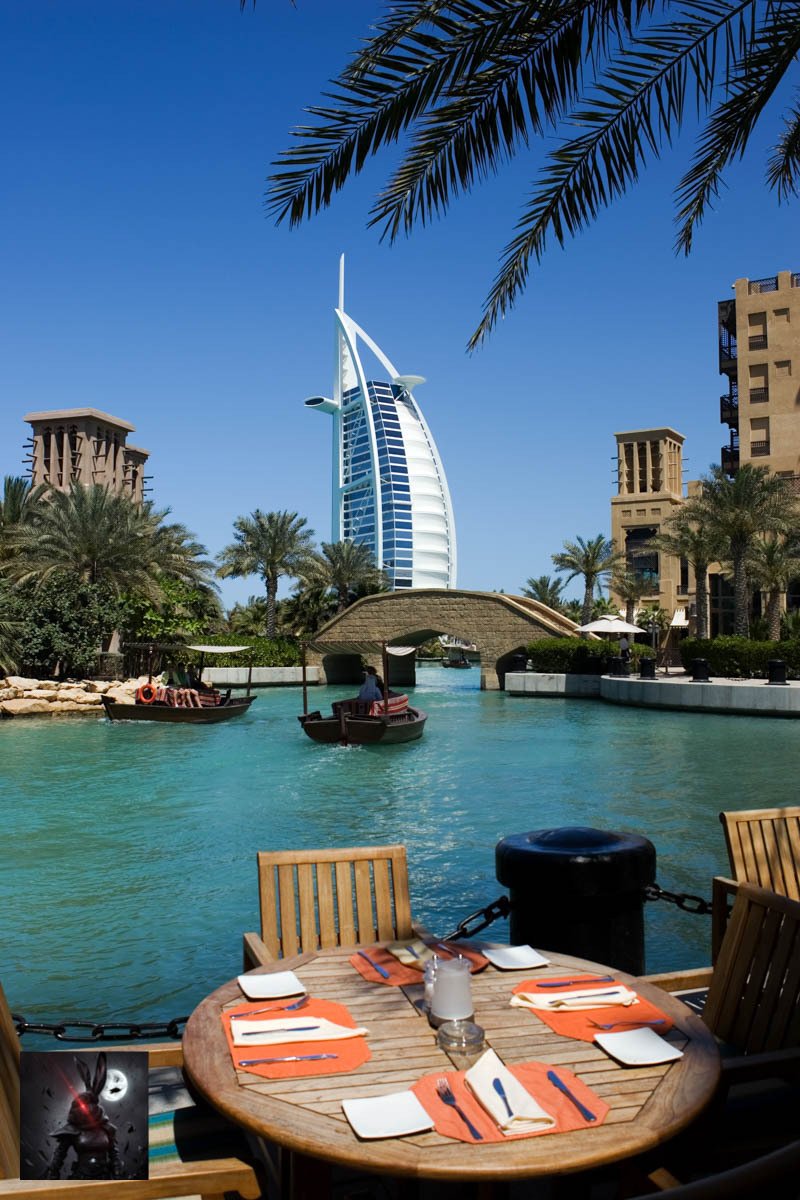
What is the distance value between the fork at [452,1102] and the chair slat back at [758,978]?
126cm

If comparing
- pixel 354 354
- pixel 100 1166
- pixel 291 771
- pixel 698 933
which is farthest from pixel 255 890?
pixel 354 354

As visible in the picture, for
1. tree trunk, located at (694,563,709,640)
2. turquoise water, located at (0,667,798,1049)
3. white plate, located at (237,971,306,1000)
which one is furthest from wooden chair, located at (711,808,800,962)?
tree trunk, located at (694,563,709,640)

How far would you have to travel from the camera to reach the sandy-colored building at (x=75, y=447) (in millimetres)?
98562

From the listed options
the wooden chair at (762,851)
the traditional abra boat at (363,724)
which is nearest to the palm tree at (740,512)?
the traditional abra boat at (363,724)

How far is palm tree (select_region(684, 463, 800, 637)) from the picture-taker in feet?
111

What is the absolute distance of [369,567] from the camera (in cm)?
5875

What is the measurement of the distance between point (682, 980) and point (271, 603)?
2044 inches

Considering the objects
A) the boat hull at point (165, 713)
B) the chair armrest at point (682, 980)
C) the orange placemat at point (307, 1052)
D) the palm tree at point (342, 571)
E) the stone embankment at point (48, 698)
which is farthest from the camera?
the palm tree at point (342, 571)

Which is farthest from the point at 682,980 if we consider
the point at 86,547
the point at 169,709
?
the point at 86,547

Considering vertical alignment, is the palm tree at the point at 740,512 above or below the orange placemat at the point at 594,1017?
above

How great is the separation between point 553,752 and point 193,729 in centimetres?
1109

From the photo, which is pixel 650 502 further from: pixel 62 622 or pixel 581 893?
pixel 581 893

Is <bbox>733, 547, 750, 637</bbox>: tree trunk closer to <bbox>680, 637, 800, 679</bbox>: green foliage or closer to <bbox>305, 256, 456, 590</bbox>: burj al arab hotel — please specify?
<bbox>680, 637, 800, 679</bbox>: green foliage

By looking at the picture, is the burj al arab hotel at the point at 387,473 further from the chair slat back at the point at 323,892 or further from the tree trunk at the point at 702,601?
the chair slat back at the point at 323,892
